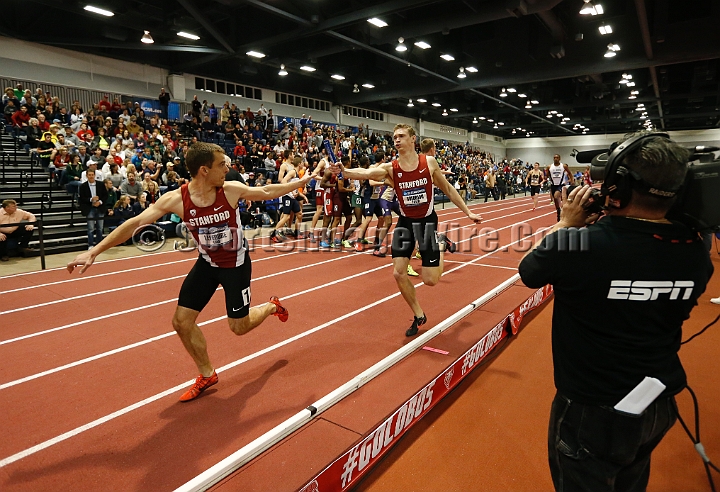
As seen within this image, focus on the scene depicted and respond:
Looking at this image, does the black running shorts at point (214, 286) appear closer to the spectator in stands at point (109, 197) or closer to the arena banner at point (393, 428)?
the arena banner at point (393, 428)

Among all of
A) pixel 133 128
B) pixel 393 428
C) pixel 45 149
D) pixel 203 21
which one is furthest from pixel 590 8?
pixel 45 149

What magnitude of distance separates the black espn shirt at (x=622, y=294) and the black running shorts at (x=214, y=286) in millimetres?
2427

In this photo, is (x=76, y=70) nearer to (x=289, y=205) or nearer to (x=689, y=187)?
(x=289, y=205)

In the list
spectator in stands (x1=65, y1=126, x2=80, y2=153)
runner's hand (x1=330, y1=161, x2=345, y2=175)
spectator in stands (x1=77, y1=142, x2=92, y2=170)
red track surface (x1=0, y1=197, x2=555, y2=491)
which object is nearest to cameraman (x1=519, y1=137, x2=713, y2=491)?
red track surface (x1=0, y1=197, x2=555, y2=491)

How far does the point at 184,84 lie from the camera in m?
20.6

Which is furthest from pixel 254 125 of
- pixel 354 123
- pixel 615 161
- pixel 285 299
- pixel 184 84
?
pixel 615 161

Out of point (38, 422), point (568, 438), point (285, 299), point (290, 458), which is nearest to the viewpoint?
point (568, 438)

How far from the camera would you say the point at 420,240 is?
4.60 m

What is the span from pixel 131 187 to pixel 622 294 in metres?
12.2

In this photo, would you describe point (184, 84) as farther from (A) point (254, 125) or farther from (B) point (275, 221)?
(B) point (275, 221)

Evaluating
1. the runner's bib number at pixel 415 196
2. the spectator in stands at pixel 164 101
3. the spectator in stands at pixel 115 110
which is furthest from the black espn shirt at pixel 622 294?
the spectator in stands at pixel 164 101

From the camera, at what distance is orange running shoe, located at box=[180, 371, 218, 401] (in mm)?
3318

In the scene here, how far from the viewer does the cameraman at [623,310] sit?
1363mm

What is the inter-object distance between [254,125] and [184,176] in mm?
7368
